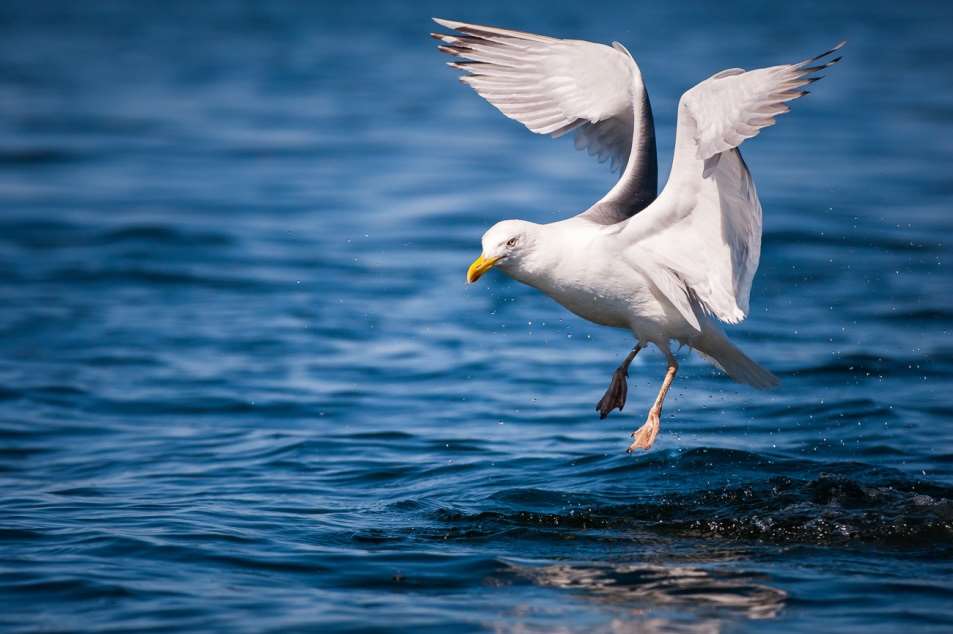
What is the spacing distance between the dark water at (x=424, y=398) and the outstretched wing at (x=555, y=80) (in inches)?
81.7

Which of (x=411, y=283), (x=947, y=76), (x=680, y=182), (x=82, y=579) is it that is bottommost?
(x=82, y=579)

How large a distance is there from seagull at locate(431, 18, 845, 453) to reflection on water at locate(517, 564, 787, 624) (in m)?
1.08

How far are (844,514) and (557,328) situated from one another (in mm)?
5455

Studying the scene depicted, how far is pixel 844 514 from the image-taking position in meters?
6.91

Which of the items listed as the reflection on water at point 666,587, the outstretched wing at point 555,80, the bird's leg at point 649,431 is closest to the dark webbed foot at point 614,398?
the bird's leg at point 649,431

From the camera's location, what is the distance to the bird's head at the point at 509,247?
668cm

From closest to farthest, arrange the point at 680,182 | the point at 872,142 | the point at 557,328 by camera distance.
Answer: the point at 680,182
the point at 557,328
the point at 872,142

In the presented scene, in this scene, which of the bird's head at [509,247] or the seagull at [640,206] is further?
the bird's head at [509,247]

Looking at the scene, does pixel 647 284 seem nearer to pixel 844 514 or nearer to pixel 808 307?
pixel 844 514

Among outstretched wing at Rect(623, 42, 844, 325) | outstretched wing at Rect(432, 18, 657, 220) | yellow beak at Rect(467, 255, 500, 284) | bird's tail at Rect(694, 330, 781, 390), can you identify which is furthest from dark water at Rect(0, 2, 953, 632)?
outstretched wing at Rect(432, 18, 657, 220)

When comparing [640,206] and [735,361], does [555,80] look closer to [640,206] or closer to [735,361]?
[640,206]

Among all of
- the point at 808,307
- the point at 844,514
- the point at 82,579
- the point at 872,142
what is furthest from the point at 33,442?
the point at 872,142

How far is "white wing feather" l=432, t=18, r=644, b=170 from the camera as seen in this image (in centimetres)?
769

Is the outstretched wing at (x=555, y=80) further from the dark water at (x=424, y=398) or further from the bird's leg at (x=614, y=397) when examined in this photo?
the dark water at (x=424, y=398)
